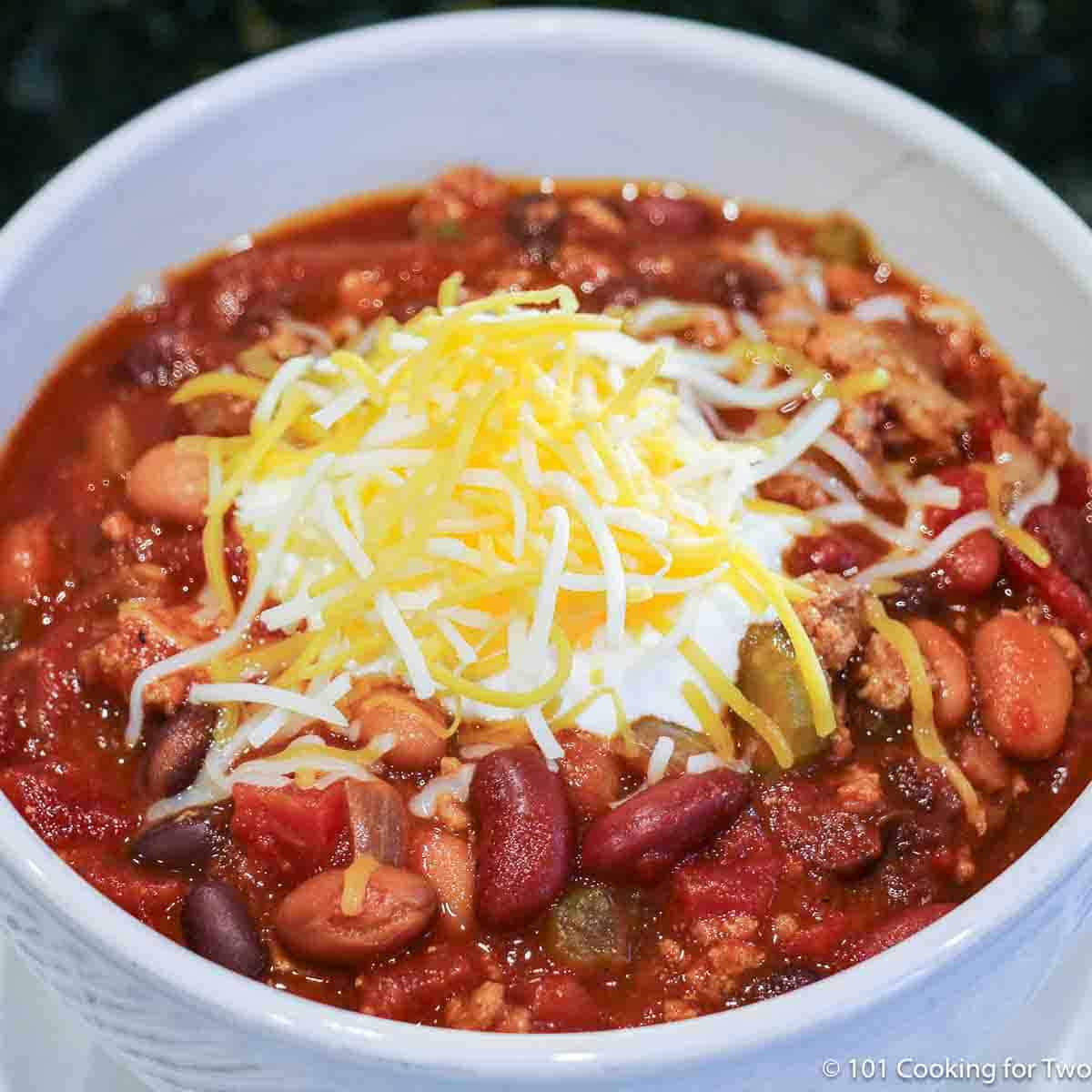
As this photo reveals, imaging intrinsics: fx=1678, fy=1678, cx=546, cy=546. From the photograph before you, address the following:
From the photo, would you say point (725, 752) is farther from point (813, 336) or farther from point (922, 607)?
point (813, 336)

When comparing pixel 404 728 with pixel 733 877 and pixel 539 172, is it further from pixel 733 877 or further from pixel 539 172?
pixel 539 172

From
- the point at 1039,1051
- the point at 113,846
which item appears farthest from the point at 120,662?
the point at 1039,1051

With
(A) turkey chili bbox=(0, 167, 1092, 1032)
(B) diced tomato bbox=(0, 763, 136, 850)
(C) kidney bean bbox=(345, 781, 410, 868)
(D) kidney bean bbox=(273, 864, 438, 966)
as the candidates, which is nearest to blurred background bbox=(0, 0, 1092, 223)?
(A) turkey chili bbox=(0, 167, 1092, 1032)

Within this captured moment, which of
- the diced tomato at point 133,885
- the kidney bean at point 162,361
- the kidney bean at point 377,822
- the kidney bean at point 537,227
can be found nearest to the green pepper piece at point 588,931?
the kidney bean at point 377,822

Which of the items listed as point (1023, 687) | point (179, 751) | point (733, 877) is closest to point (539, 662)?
point (733, 877)

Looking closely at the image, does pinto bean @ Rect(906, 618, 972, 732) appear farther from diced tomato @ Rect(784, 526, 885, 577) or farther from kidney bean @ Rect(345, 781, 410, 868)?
kidney bean @ Rect(345, 781, 410, 868)
